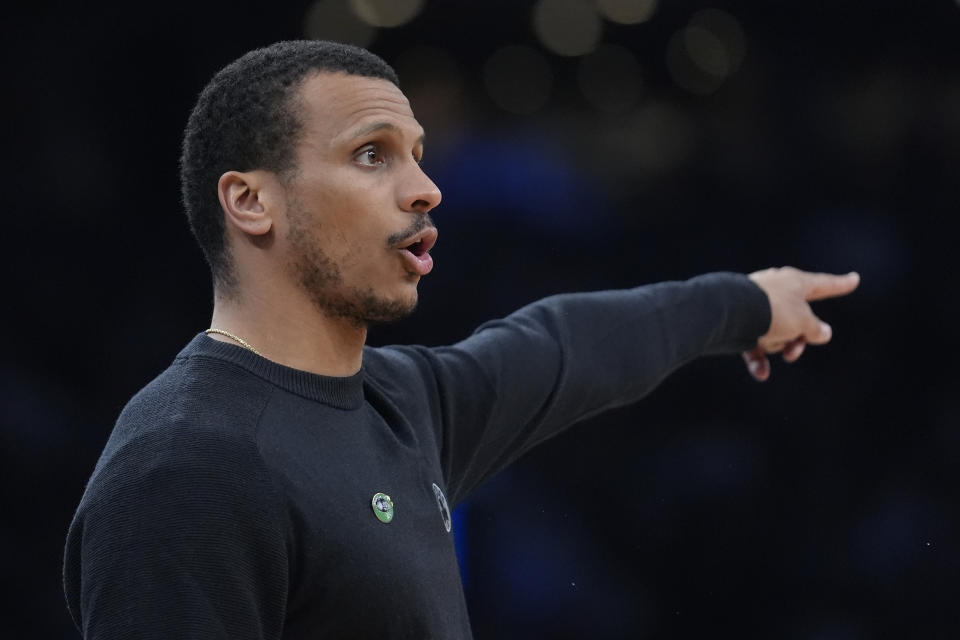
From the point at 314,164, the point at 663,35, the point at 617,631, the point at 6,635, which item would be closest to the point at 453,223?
the point at 663,35

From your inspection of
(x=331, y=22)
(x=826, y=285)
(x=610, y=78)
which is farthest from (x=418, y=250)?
(x=610, y=78)

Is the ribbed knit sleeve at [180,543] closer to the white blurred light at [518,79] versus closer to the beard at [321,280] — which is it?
the beard at [321,280]

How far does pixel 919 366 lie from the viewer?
9.40 feet

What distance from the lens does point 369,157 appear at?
4.03 ft

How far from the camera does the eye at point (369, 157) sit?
1214 millimetres

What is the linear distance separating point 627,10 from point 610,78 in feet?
0.58

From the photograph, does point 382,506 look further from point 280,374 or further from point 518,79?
point 518,79

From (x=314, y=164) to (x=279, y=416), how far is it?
0.27 metres

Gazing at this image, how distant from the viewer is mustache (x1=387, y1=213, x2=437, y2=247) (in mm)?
1205

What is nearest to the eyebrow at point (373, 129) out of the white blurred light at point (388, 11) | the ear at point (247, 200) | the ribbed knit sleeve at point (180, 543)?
the ear at point (247, 200)

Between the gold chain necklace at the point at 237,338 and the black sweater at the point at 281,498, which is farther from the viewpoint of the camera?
the gold chain necklace at the point at 237,338

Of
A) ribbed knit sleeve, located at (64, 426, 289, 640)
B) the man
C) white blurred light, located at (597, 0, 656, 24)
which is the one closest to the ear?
the man

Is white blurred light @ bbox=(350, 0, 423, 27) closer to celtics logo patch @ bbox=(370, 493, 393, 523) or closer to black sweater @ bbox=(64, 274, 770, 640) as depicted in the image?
black sweater @ bbox=(64, 274, 770, 640)

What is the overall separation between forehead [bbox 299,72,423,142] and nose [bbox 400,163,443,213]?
0.05m
